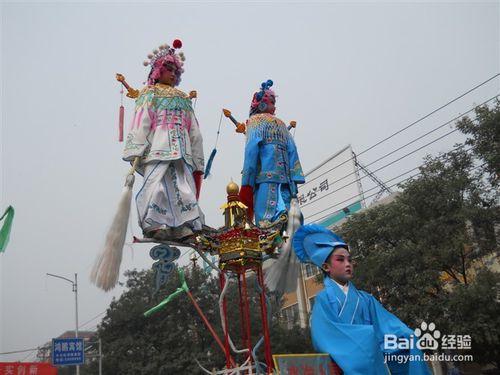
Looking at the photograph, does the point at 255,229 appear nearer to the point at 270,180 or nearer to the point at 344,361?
the point at 270,180

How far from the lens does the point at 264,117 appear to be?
6328mm

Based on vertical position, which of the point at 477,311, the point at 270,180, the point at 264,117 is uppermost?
the point at 264,117

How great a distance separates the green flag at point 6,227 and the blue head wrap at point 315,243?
3.22 meters

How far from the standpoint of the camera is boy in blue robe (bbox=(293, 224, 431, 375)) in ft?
12.4

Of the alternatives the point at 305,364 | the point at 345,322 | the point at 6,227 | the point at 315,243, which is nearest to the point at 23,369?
the point at 6,227

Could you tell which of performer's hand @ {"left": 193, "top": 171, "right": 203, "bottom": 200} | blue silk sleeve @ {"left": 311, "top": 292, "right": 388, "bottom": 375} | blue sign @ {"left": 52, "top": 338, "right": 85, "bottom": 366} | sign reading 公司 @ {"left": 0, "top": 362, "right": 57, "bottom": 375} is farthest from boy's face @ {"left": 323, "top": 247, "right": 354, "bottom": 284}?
blue sign @ {"left": 52, "top": 338, "right": 85, "bottom": 366}

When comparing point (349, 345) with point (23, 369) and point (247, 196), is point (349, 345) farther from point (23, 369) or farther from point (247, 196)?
point (23, 369)

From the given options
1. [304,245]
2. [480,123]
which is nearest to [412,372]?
[304,245]

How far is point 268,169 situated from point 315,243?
4.55ft

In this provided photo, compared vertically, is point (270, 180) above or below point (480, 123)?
below

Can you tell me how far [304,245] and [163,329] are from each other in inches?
477

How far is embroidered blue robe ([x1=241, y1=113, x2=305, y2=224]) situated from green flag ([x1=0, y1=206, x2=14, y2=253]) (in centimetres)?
270

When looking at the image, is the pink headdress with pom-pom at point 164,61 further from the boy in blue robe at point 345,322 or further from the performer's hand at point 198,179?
the boy in blue robe at point 345,322

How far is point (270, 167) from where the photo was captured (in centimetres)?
598
